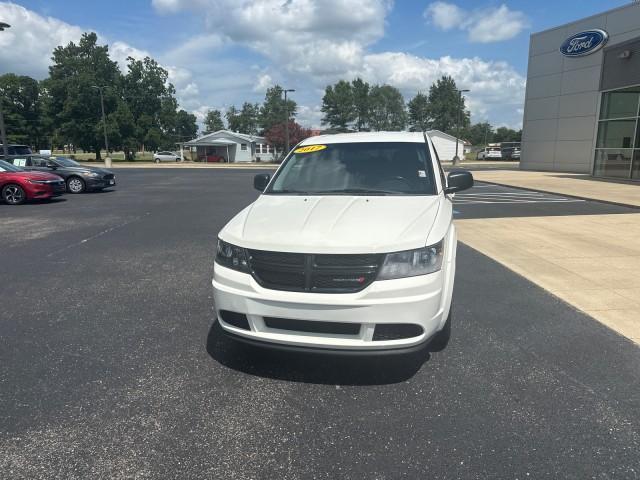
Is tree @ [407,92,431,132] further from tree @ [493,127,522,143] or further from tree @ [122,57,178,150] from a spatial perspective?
tree @ [122,57,178,150]

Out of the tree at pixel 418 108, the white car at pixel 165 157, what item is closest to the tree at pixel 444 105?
the tree at pixel 418 108

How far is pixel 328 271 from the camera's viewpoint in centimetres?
288

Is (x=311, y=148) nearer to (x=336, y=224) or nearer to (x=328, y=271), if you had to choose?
(x=336, y=224)

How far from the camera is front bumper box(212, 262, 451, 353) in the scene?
2.83 meters

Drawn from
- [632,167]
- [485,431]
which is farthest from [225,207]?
[632,167]

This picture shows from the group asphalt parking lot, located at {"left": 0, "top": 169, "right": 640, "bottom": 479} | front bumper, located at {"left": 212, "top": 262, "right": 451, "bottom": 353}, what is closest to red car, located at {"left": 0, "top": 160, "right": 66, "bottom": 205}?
asphalt parking lot, located at {"left": 0, "top": 169, "right": 640, "bottom": 479}

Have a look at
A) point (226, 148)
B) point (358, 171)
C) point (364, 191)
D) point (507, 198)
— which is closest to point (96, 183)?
point (507, 198)

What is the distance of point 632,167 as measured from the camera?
66.0 feet

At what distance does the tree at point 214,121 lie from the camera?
4702 inches

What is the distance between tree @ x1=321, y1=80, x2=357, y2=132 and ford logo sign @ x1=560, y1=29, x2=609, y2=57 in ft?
235

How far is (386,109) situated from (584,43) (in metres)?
87.1

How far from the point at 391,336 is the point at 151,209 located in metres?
11.6

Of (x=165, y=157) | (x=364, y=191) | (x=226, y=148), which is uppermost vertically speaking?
(x=226, y=148)

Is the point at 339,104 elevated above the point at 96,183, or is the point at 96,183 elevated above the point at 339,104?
the point at 339,104
